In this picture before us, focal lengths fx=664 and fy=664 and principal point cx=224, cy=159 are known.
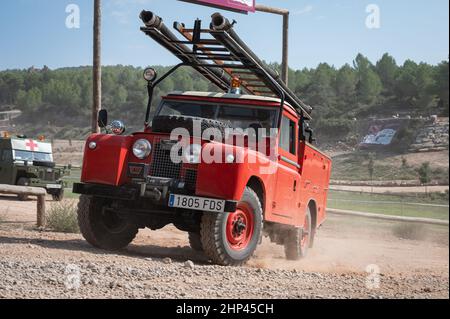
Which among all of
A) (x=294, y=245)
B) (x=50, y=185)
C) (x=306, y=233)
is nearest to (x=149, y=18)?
(x=294, y=245)

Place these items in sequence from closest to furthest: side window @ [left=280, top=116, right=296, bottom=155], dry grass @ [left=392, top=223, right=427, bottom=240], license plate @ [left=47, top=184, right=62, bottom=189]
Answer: side window @ [left=280, top=116, right=296, bottom=155] → dry grass @ [left=392, top=223, right=427, bottom=240] → license plate @ [left=47, top=184, right=62, bottom=189]

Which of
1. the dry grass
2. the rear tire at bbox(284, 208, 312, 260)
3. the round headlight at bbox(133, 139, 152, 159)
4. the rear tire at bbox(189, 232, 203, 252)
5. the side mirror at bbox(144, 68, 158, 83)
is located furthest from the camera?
the dry grass

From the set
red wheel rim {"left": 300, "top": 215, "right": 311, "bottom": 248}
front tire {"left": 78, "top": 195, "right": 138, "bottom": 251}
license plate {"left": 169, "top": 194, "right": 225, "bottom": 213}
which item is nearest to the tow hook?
license plate {"left": 169, "top": 194, "right": 225, "bottom": 213}

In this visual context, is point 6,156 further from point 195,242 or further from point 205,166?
point 205,166

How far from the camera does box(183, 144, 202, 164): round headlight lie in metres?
8.23

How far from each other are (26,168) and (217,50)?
14484 millimetres

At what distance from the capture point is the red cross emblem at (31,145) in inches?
901

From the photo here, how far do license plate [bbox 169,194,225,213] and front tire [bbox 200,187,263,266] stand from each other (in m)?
0.17

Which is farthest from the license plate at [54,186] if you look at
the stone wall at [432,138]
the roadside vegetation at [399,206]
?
the stone wall at [432,138]

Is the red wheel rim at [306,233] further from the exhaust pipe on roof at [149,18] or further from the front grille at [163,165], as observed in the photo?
the exhaust pipe on roof at [149,18]

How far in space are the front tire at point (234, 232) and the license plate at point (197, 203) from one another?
17 cm

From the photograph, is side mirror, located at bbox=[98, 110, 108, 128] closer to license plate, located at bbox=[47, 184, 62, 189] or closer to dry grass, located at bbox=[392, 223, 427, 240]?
dry grass, located at bbox=[392, 223, 427, 240]
